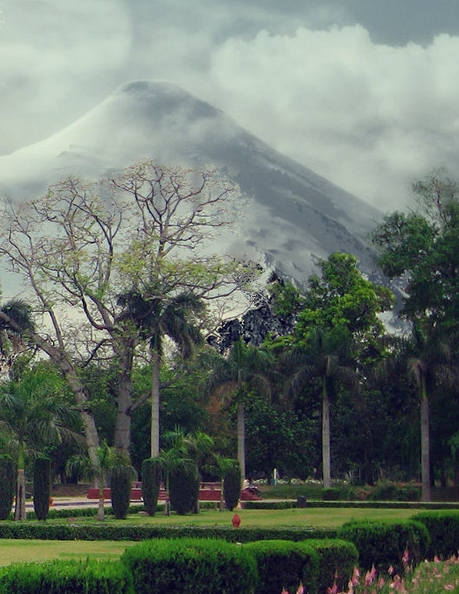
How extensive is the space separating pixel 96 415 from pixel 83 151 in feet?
325

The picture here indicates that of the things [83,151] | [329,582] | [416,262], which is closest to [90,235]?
[416,262]

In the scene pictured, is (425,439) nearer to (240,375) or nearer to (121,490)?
(240,375)

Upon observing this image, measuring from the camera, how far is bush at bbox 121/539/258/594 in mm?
11430

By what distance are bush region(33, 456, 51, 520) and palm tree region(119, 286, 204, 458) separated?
17.9 meters

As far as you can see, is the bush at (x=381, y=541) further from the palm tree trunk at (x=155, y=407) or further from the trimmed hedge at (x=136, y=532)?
the palm tree trunk at (x=155, y=407)

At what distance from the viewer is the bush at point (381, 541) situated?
52.2 ft

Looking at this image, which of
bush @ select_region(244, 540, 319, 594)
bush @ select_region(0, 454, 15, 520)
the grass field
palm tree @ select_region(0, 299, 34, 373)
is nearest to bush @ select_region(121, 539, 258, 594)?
bush @ select_region(244, 540, 319, 594)

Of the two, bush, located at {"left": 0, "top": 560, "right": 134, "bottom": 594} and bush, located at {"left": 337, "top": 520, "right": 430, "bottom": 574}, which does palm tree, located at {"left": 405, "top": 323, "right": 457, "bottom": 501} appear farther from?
bush, located at {"left": 0, "top": 560, "right": 134, "bottom": 594}

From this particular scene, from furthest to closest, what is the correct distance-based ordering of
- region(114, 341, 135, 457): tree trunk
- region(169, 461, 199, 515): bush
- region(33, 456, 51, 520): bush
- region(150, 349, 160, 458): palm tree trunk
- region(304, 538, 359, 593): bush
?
1. region(114, 341, 135, 457): tree trunk
2. region(150, 349, 160, 458): palm tree trunk
3. region(169, 461, 199, 515): bush
4. region(33, 456, 51, 520): bush
5. region(304, 538, 359, 593): bush

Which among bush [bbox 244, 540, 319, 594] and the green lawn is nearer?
bush [bbox 244, 540, 319, 594]

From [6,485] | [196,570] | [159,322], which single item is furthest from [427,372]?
[196,570]

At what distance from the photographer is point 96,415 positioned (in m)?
65.2

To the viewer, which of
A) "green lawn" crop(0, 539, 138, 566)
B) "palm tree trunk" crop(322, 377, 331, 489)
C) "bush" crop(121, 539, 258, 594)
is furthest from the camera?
"palm tree trunk" crop(322, 377, 331, 489)

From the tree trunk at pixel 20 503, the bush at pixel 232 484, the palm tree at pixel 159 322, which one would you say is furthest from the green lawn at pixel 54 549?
the palm tree at pixel 159 322
